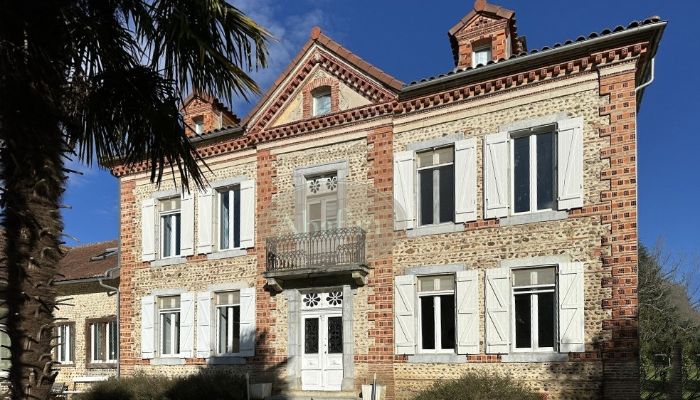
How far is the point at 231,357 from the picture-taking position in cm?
1534

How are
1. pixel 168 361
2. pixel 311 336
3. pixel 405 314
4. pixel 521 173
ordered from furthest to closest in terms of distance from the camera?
pixel 168 361, pixel 311 336, pixel 405 314, pixel 521 173

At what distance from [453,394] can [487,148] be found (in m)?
4.73

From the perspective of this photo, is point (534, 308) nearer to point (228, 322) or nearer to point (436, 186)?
point (436, 186)

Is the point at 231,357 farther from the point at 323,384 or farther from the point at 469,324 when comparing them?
the point at 469,324

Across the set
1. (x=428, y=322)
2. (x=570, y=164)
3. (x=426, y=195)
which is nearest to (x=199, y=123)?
(x=426, y=195)

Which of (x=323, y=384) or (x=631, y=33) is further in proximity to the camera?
(x=323, y=384)

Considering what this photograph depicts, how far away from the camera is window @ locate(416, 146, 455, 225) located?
13227 millimetres

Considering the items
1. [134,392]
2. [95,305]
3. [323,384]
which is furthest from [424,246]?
[95,305]

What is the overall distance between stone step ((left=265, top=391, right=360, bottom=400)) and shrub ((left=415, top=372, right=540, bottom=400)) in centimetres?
195

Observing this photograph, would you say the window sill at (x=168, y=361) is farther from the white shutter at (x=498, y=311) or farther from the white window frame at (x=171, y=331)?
the white shutter at (x=498, y=311)

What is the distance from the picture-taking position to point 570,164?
11.6 m

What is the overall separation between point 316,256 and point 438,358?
346 centimetres

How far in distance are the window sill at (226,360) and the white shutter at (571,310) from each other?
750 centimetres

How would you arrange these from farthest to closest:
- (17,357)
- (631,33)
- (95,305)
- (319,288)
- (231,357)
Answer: (95,305)
(231,357)
(319,288)
(631,33)
(17,357)
